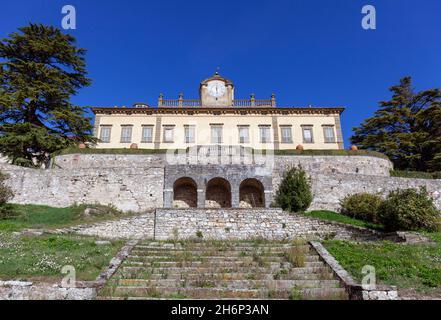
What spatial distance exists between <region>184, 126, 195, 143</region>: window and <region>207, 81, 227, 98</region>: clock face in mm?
5040

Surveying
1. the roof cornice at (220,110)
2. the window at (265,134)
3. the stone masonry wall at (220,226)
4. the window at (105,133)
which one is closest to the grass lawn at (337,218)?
the stone masonry wall at (220,226)

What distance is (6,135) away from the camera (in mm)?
22641

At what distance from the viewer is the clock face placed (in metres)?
35.6

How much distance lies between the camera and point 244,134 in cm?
3306

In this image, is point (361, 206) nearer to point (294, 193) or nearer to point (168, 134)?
point (294, 193)

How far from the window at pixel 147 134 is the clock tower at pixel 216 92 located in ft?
20.8

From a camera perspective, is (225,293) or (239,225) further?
(239,225)

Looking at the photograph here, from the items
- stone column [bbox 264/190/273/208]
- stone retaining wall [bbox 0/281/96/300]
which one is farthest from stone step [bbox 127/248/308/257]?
stone column [bbox 264/190/273/208]

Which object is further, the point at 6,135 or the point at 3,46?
the point at 3,46

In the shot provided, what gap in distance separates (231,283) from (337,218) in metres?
11.6

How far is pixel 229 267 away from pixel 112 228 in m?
8.13

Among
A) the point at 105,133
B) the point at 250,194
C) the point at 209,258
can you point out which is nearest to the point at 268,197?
the point at 250,194

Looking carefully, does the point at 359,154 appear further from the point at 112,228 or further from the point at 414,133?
the point at 112,228
